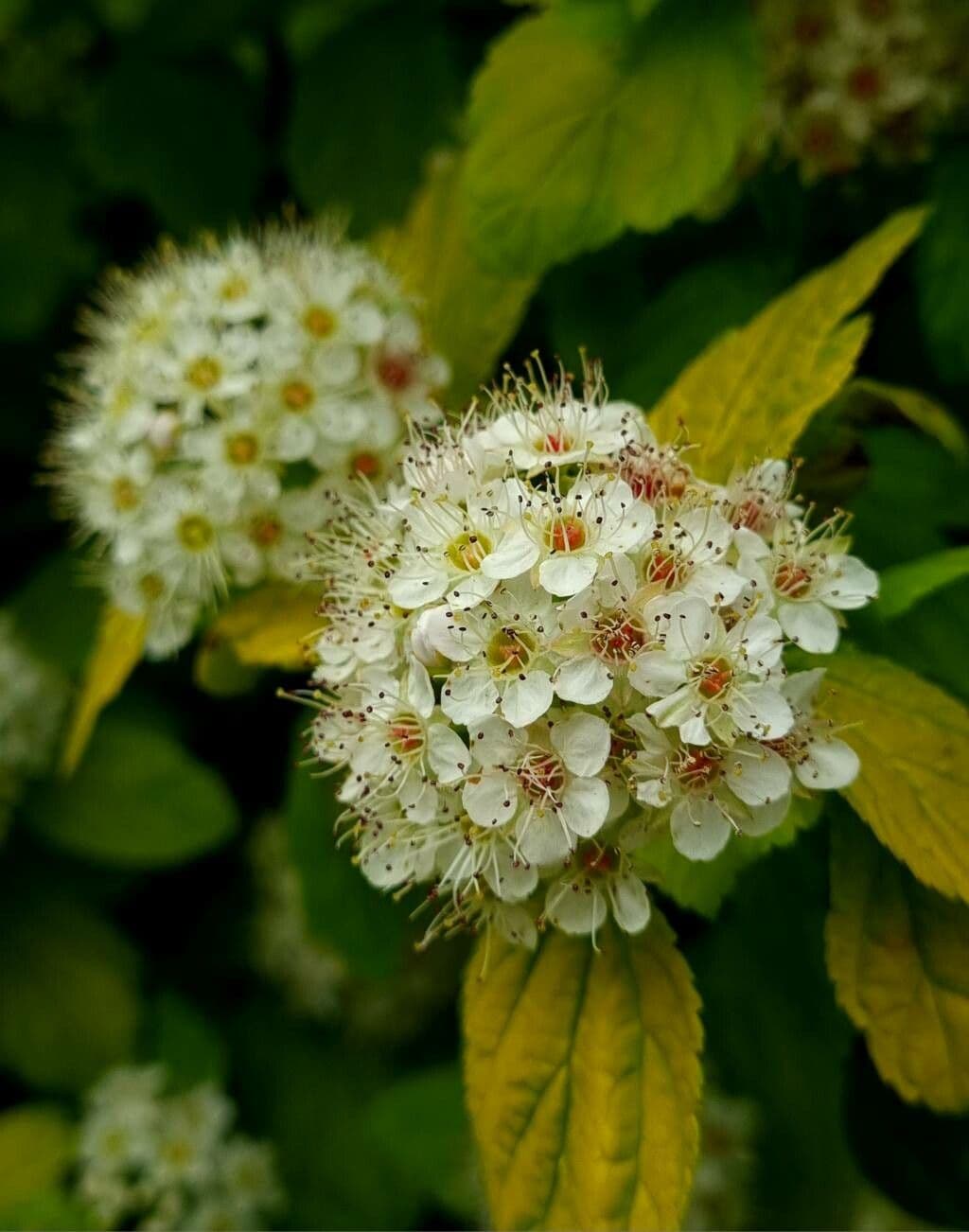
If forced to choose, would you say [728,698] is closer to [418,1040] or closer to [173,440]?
[173,440]

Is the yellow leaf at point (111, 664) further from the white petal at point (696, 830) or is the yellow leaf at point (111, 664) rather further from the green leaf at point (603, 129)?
the white petal at point (696, 830)

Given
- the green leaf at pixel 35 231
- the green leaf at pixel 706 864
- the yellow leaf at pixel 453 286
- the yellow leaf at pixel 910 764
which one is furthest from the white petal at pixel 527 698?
the green leaf at pixel 35 231

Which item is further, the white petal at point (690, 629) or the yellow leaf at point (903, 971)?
the yellow leaf at point (903, 971)

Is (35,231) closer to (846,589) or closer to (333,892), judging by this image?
(333,892)

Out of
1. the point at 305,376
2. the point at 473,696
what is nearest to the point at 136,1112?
the point at 305,376

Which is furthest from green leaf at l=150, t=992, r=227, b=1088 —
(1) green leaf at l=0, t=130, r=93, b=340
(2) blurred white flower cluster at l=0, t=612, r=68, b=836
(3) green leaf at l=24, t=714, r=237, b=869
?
(1) green leaf at l=0, t=130, r=93, b=340

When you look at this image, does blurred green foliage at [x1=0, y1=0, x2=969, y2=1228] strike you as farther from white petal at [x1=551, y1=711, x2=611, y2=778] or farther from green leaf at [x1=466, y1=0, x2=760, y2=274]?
white petal at [x1=551, y1=711, x2=611, y2=778]

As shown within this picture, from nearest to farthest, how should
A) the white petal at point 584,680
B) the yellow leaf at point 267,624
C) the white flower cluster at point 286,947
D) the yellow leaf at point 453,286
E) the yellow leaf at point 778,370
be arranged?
1. the white petal at point 584,680
2. the yellow leaf at point 778,370
3. the yellow leaf at point 267,624
4. the yellow leaf at point 453,286
5. the white flower cluster at point 286,947
